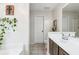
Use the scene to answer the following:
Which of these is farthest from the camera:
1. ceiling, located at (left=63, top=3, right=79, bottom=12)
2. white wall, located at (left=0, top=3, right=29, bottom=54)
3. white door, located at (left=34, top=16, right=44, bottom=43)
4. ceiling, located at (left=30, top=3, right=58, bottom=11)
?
white door, located at (left=34, top=16, right=44, bottom=43)

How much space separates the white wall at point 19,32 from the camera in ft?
9.76

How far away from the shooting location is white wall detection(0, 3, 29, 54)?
9.76 ft

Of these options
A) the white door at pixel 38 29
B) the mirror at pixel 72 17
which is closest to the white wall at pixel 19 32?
the white door at pixel 38 29

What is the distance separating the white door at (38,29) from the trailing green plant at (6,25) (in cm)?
96

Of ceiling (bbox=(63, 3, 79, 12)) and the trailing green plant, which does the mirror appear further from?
the trailing green plant

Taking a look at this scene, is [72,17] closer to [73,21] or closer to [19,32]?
[73,21]

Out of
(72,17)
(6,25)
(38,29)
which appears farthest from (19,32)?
(72,17)

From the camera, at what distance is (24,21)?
118 inches

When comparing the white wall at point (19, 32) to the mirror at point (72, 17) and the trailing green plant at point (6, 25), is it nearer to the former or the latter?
the trailing green plant at point (6, 25)

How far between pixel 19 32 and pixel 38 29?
0.88m

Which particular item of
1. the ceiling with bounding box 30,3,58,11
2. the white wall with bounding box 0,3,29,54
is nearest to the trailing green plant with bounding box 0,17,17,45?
the white wall with bounding box 0,3,29,54

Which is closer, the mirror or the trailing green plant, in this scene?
the mirror

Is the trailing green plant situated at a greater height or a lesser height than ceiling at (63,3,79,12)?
lesser

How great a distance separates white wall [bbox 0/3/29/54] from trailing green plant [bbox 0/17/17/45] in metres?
0.09
